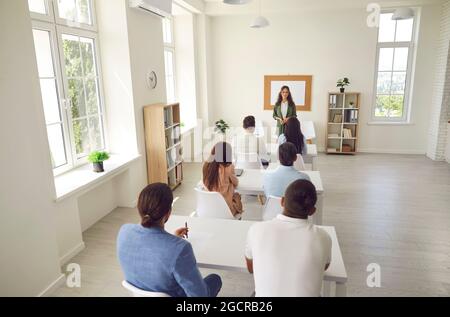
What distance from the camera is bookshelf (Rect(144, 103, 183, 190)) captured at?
4.79 metres

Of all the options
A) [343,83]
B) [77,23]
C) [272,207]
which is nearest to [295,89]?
[343,83]

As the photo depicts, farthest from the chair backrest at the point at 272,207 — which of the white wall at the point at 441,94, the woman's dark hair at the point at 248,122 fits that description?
the white wall at the point at 441,94

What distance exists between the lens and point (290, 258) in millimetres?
1543

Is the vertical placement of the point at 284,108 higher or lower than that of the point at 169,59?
lower

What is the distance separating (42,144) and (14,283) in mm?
1113

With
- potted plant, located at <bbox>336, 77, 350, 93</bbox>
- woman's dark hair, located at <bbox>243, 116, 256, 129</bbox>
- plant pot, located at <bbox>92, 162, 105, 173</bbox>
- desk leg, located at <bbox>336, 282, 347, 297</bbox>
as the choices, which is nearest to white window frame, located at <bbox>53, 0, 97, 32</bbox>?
plant pot, located at <bbox>92, 162, 105, 173</bbox>

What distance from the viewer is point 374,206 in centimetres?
461

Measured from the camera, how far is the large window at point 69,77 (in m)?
3.54

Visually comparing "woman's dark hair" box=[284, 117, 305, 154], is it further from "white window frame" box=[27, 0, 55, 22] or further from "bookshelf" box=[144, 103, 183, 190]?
"white window frame" box=[27, 0, 55, 22]

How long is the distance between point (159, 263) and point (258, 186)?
1.87m

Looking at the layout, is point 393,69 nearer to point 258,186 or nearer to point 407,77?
point 407,77

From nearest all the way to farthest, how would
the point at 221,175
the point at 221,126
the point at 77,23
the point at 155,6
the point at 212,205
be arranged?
1. the point at 212,205
2. the point at 221,175
3. the point at 77,23
4. the point at 155,6
5. the point at 221,126
